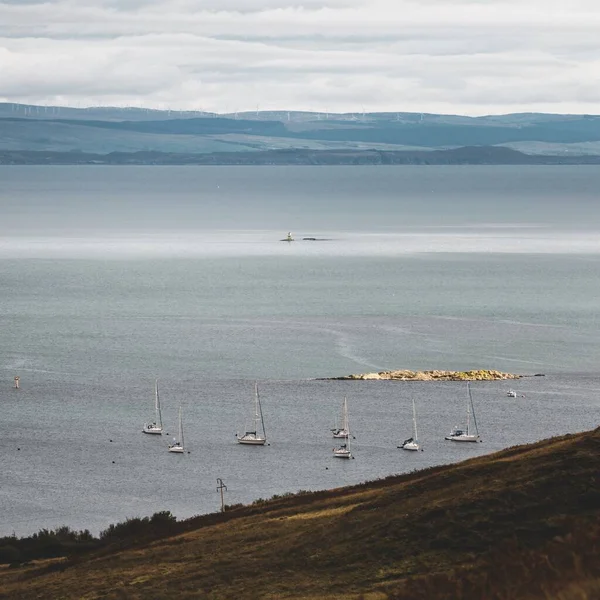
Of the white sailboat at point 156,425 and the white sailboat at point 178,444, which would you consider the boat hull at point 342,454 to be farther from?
the white sailboat at point 156,425

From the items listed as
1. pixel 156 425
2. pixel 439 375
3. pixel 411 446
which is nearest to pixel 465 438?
pixel 411 446

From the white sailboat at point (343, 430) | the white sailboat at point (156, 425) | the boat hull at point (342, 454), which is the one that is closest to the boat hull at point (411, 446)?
the boat hull at point (342, 454)

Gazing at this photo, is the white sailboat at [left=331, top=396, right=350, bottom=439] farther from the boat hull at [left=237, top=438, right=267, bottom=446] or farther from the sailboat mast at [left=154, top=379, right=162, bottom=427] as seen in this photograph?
the sailboat mast at [left=154, top=379, right=162, bottom=427]

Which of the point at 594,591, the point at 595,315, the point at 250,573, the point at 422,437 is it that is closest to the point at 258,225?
the point at 595,315

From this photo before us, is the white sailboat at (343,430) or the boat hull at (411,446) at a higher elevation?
the white sailboat at (343,430)

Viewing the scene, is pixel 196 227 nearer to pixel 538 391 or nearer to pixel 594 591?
pixel 538 391

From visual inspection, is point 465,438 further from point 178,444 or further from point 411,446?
point 178,444
